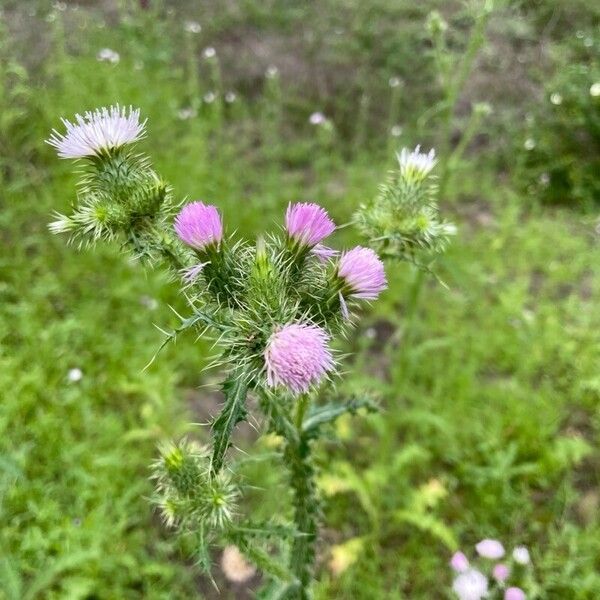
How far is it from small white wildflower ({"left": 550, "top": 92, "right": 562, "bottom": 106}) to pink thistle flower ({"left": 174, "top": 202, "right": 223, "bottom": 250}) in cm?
579

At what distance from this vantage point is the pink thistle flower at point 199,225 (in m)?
1.44

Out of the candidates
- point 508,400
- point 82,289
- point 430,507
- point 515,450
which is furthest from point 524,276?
point 82,289

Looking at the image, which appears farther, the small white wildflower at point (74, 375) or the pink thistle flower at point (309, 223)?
the small white wildflower at point (74, 375)

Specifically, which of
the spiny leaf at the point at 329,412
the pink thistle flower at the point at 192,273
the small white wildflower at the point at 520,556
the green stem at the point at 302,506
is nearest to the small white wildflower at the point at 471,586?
the small white wildflower at the point at 520,556

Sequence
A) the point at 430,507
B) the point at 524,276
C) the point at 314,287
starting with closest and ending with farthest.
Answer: the point at 314,287, the point at 430,507, the point at 524,276

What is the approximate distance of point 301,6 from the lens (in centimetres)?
766

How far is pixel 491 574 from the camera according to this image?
107 inches

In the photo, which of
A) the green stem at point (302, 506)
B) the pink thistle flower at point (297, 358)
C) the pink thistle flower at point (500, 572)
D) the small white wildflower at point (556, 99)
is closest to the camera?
the pink thistle flower at point (297, 358)

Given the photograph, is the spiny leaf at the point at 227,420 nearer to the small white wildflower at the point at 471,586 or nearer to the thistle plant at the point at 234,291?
the thistle plant at the point at 234,291

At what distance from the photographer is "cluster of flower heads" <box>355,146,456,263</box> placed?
6.21ft

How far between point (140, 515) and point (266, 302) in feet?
6.28

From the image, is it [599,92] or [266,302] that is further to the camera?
[599,92]

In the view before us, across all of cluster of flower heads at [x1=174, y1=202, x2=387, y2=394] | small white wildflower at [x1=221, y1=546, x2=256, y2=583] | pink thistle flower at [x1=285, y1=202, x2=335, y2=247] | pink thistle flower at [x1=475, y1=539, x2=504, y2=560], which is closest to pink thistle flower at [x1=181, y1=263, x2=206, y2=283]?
cluster of flower heads at [x1=174, y1=202, x2=387, y2=394]

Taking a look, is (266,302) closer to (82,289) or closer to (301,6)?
(82,289)
